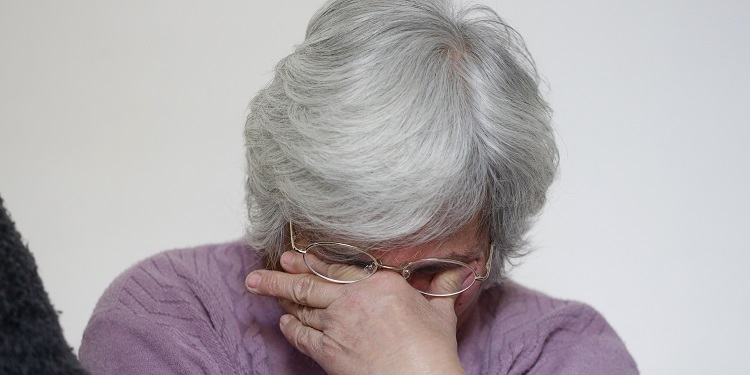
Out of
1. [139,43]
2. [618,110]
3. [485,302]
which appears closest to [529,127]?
[485,302]

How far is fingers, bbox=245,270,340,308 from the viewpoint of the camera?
150 cm

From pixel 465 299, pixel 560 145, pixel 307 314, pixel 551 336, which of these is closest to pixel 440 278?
pixel 465 299

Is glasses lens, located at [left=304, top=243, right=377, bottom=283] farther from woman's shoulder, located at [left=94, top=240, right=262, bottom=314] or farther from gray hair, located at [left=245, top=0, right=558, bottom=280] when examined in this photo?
woman's shoulder, located at [left=94, top=240, right=262, bottom=314]

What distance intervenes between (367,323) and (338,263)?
126mm

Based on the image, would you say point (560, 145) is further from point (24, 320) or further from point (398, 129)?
point (24, 320)

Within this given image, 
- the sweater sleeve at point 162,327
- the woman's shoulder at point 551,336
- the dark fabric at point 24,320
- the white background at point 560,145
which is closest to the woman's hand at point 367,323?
the sweater sleeve at point 162,327

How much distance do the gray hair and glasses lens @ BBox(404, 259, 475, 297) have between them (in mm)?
82

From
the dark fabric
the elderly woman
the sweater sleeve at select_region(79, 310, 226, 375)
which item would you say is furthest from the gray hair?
the dark fabric

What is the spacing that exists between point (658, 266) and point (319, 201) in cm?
149

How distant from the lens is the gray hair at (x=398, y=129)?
1.39 meters

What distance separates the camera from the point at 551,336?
1801 mm

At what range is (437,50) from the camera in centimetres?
149

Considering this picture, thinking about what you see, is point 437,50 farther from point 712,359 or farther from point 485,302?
point 712,359

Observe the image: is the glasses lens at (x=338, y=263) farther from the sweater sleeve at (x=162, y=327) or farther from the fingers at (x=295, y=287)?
the sweater sleeve at (x=162, y=327)
